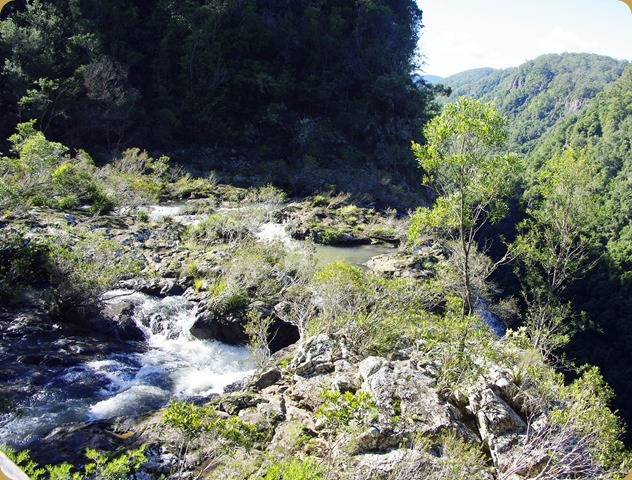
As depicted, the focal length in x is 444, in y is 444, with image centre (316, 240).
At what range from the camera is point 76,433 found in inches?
237

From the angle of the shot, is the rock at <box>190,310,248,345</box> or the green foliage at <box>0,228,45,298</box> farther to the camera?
the rock at <box>190,310,248,345</box>

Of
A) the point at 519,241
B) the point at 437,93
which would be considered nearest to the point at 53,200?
the point at 519,241

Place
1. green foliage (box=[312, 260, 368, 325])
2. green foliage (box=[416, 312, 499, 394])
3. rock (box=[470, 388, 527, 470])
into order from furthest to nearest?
green foliage (box=[312, 260, 368, 325]) < green foliage (box=[416, 312, 499, 394]) < rock (box=[470, 388, 527, 470])

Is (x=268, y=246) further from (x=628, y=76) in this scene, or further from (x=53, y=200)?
(x=628, y=76)

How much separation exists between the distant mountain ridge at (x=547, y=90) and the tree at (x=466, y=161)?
64.9m

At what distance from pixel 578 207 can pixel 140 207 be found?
15.3 metres

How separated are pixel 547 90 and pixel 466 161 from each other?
100775 millimetres

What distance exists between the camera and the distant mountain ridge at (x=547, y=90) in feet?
267

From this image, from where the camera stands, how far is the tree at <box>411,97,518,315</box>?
771 centimetres

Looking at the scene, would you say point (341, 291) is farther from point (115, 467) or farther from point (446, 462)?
point (115, 467)

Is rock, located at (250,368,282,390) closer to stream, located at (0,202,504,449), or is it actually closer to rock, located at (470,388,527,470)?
stream, located at (0,202,504,449)

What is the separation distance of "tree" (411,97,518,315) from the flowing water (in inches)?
201

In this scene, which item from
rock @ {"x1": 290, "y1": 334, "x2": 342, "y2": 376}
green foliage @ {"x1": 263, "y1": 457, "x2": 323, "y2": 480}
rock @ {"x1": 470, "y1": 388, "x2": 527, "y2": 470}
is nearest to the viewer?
green foliage @ {"x1": 263, "y1": 457, "x2": 323, "y2": 480}

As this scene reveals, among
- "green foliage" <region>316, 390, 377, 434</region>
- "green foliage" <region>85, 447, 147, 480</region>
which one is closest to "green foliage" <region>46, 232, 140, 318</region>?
"green foliage" <region>85, 447, 147, 480</region>
